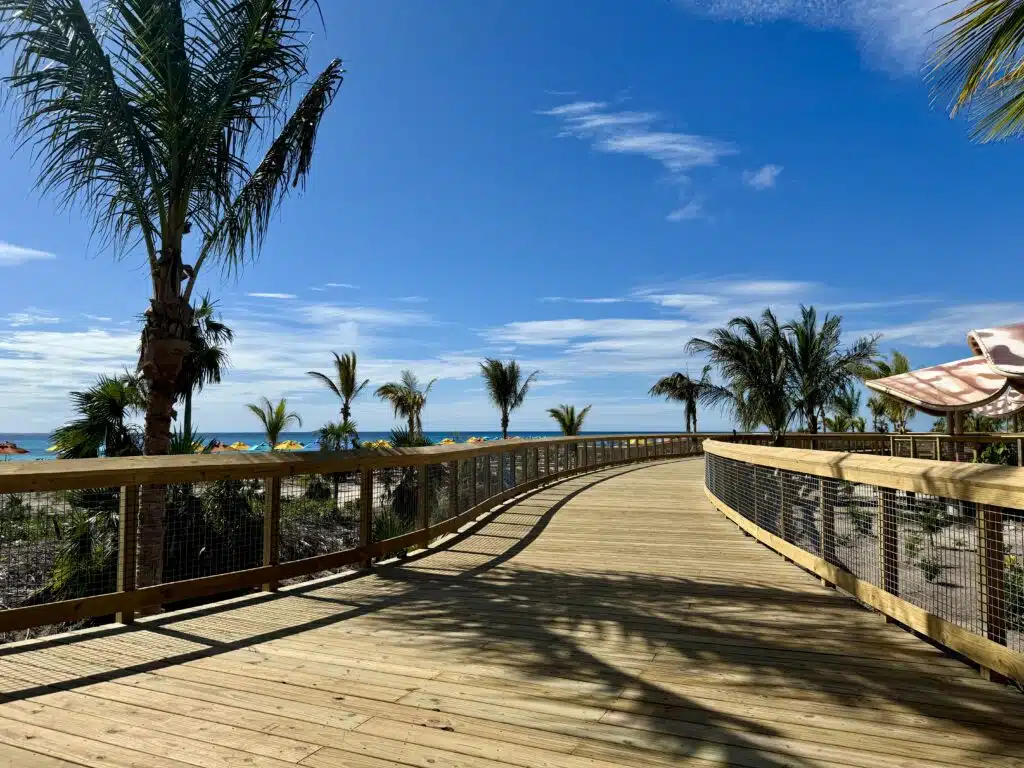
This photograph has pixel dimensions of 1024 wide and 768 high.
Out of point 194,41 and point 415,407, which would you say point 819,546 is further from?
point 415,407

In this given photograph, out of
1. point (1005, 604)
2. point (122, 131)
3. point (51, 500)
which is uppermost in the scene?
point (122, 131)

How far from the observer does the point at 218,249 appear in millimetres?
7676

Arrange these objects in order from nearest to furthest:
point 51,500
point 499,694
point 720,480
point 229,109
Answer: point 499,694 → point 51,500 → point 229,109 → point 720,480

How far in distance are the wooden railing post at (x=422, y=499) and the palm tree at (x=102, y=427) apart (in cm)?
511

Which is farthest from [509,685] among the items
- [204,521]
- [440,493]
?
[440,493]

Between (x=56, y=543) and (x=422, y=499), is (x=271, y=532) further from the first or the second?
(x=422, y=499)

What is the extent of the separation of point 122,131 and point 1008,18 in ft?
24.7

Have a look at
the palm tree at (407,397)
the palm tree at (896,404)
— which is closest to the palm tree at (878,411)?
the palm tree at (896,404)

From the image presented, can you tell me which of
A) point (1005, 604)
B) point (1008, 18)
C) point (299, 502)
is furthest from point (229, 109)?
point (1005, 604)

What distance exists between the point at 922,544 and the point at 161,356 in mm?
6580

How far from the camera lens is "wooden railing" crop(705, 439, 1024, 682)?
136 inches

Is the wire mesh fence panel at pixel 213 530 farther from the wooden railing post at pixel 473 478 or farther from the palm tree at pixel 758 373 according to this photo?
the palm tree at pixel 758 373

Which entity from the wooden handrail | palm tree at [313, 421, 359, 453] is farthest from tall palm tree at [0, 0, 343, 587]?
palm tree at [313, 421, 359, 453]

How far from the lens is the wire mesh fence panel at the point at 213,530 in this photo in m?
5.73
